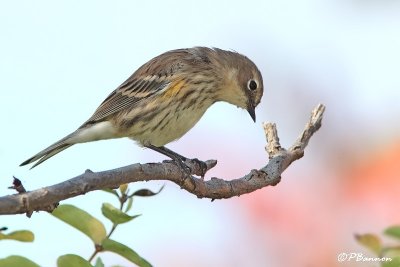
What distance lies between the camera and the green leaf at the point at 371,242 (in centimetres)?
330

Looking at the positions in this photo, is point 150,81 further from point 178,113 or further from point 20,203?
point 20,203

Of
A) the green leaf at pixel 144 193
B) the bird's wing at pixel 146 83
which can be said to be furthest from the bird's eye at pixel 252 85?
the green leaf at pixel 144 193

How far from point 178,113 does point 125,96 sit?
2.97ft

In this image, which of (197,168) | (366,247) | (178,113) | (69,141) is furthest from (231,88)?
(366,247)

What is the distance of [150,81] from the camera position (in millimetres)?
6977

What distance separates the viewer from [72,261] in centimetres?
255

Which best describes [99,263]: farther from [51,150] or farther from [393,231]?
[51,150]

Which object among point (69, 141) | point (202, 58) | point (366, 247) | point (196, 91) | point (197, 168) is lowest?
point (366, 247)

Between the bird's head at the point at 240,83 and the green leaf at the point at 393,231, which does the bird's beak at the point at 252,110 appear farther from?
the green leaf at the point at 393,231

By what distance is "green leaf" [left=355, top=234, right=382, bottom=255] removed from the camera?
10.8 feet

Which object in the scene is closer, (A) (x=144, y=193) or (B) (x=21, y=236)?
(B) (x=21, y=236)

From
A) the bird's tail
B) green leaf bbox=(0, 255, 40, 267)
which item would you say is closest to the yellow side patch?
the bird's tail

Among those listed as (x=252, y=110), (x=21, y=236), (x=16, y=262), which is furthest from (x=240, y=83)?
(x=16, y=262)

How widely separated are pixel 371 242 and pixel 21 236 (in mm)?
1570
